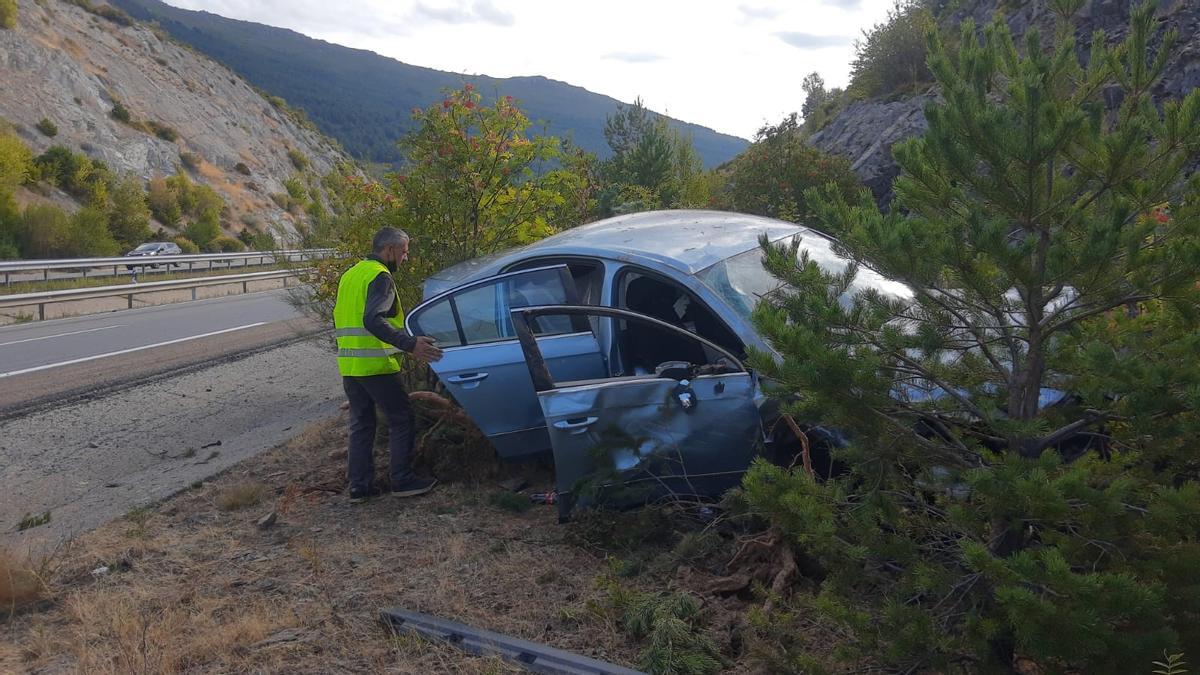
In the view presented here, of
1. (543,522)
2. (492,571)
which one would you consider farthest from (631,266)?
(492,571)

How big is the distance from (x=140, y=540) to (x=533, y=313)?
2.70m

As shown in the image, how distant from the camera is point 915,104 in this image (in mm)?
21406

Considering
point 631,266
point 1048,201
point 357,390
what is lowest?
point 357,390

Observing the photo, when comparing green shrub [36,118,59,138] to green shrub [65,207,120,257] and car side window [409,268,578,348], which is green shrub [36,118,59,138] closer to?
green shrub [65,207,120,257]

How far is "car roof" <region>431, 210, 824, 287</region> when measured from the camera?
5633 mm

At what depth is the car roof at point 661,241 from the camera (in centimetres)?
563

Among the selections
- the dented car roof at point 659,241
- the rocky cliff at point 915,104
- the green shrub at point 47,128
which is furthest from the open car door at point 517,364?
the green shrub at point 47,128

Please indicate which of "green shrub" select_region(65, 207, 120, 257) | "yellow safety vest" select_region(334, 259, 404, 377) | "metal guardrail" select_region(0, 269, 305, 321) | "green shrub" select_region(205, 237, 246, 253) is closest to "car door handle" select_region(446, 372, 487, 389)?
"yellow safety vest" select_region(334, 259, 404, 377)

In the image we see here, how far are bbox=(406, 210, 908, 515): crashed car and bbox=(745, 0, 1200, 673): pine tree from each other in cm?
101

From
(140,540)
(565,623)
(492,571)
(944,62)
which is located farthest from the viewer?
(140,540)

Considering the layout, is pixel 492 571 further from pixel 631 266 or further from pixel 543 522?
pixel 631 266

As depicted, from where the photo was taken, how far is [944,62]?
3.46m

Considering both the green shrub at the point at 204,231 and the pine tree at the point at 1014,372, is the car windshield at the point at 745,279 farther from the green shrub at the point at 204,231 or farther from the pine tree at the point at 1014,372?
the green shrub at the point at 204,231

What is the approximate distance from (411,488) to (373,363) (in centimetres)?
87
